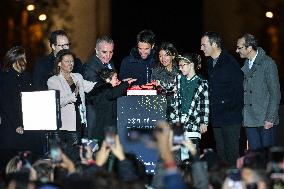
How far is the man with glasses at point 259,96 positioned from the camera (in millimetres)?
14242

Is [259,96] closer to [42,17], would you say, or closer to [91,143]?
[91,143]

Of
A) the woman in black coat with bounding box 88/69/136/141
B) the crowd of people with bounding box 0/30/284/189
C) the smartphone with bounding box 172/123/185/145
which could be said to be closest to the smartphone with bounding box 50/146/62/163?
the smartphone with bounding box 172/123/185/145

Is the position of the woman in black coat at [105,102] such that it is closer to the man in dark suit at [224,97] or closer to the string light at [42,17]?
the man in dark suit at [224,97]

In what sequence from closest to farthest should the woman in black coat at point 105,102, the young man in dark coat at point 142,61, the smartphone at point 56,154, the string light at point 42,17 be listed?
the smartphone at point 56,154 < the woman in black coat at point 105,102 < the young man in dark coat at point 142,61 < the string light at point 42,17

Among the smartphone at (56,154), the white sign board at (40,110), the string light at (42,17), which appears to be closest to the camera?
the smartphone at (56,154)

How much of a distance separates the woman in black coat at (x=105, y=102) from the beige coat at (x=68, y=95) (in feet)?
0.52

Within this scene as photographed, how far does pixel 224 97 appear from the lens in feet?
47.0

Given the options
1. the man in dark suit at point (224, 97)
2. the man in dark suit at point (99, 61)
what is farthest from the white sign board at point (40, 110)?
the man in dark suit at point (224, 97)

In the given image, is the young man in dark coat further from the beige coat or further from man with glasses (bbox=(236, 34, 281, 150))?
man with glasses (bbox=(236, 34, 281, 150))

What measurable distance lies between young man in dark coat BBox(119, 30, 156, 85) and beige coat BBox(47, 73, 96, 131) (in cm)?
73

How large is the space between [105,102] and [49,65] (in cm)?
95

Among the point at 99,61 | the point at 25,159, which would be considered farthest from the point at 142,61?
the point at 25,159

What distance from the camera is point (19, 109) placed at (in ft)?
47.4

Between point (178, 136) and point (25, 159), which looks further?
point (25, 159)
